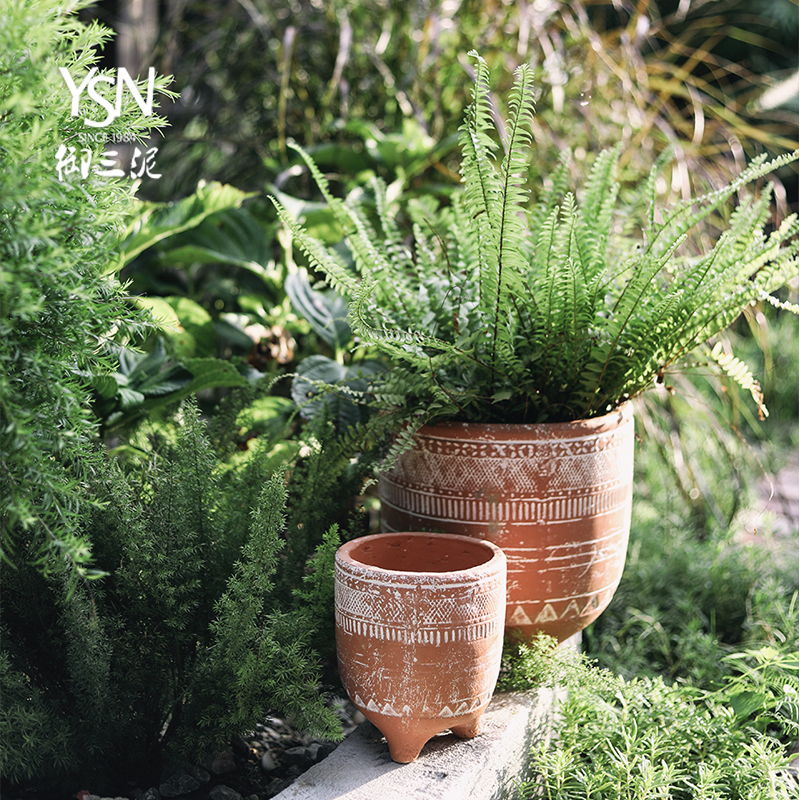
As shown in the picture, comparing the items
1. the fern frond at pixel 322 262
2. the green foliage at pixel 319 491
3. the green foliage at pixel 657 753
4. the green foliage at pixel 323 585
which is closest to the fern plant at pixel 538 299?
the fern frond at pixel 322 262

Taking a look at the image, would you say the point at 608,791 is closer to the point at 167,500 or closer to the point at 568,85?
the point at 167,500

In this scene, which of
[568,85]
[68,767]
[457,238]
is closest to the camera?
[68,767]

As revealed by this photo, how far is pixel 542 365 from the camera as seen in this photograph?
118cm

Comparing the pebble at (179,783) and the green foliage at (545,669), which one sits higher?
the green foliage at (545,669)

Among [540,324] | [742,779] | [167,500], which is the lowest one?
[742,779]

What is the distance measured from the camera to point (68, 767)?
3.09 feet

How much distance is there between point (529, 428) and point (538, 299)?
188 millimetres

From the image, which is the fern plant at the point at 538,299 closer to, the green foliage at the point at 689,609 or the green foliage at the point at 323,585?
the green foliage at the point at 323,585

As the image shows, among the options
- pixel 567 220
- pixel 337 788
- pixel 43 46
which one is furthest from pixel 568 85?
pixel 337 788

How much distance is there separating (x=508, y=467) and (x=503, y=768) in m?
0.40

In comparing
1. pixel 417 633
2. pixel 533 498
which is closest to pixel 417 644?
pixel 417 633

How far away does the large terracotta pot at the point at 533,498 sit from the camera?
44.5 inches

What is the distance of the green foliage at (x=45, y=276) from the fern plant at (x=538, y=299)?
0.91ft

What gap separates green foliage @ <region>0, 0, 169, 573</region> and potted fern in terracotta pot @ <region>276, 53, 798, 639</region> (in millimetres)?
307
